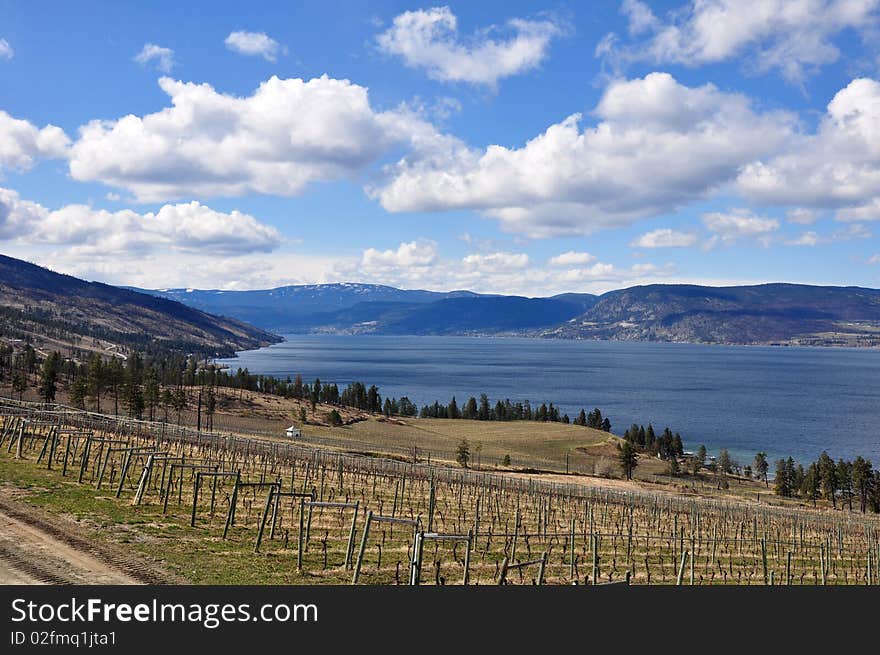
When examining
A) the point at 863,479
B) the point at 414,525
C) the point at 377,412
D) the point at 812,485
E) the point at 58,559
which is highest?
the point at 58,559

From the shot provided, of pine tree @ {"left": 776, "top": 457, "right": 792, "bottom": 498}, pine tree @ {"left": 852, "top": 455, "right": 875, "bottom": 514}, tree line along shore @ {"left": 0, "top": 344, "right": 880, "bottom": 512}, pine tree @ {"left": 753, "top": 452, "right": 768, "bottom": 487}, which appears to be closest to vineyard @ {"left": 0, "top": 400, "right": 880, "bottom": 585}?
pine tree @ {"left": 776, "top": 457, "right": 792, "bottom": 498}

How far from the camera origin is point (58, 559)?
19.5 m

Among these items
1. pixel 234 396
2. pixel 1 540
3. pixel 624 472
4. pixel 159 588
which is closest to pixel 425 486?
pixel 1 540

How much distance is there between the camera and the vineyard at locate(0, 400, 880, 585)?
24453 mm

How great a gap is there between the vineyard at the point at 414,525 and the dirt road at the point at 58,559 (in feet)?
10.5

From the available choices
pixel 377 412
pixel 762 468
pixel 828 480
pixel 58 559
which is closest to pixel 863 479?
pixel 828 480

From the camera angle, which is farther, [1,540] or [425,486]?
[425,486]

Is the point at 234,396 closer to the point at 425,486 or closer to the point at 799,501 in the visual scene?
the point at 425,486

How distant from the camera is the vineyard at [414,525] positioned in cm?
2445

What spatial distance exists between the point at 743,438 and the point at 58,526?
6012 inches

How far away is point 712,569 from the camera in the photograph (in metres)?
33.9

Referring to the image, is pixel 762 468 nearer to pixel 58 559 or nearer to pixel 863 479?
pixel 863 479

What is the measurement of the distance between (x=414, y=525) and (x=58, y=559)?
14790 mm

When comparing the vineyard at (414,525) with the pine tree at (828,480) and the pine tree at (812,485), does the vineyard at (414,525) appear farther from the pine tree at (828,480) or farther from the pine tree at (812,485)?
the pine tree at (828,480)
